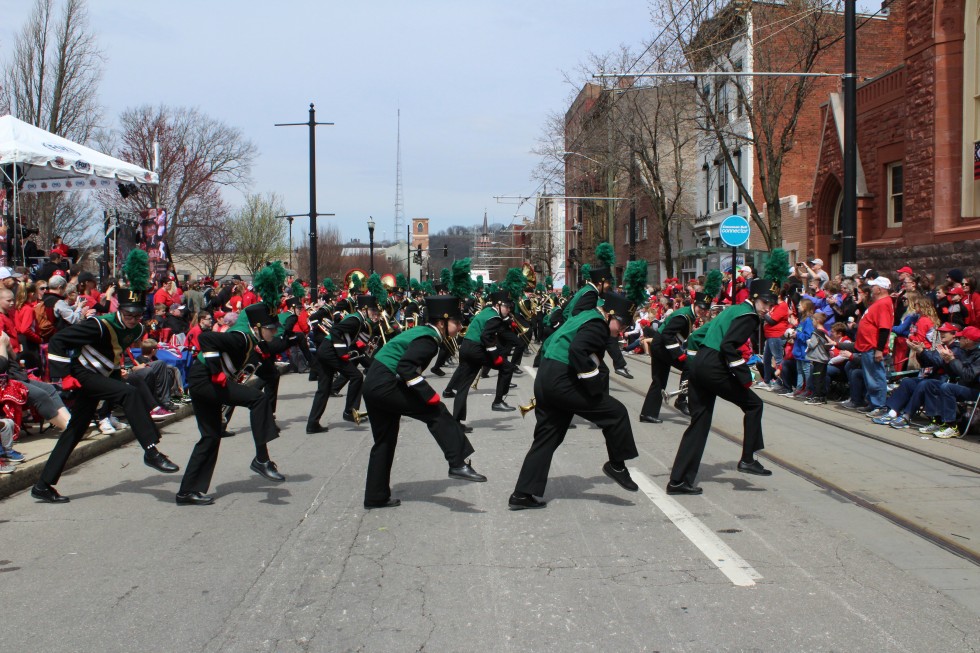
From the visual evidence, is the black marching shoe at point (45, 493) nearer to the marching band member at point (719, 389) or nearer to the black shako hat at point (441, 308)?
the black shako hat at point (441, 308)

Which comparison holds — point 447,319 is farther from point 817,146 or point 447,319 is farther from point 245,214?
point 245,214

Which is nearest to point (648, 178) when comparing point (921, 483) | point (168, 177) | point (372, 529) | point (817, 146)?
point (817, 146)

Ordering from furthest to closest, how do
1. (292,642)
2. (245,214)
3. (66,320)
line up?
(245,214)
(66,320)
(292,642)

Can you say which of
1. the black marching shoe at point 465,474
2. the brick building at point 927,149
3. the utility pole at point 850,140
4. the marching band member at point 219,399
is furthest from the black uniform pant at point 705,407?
the brick building at point 927,149

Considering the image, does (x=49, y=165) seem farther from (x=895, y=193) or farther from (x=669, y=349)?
(x=895, y=193)

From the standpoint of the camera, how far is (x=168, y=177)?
3919cm

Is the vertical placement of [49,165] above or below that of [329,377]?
above

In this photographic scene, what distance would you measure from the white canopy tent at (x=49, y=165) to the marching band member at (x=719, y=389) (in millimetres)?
14007

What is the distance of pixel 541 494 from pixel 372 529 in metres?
1.42

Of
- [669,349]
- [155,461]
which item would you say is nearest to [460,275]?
[669,349]

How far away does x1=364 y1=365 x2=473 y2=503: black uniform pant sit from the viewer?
23.6ft

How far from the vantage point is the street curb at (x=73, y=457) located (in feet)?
26.9

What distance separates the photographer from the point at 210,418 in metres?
7.81

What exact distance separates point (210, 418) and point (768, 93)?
20.6m
